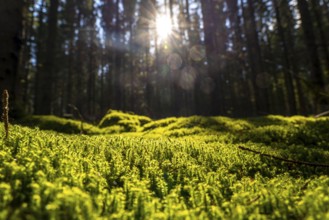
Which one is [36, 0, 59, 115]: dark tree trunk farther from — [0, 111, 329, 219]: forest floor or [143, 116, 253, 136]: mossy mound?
[0, 111, 329, 219]: forest floor

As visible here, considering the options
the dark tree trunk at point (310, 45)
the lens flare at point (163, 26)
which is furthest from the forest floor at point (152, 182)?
the lens flare at point (163, 26)

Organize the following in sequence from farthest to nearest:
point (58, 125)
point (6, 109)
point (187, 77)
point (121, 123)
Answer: point (187, 77), point (121, 123), point (58, 125), point (6, 109)

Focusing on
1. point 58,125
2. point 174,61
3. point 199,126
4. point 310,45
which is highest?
point 174,61

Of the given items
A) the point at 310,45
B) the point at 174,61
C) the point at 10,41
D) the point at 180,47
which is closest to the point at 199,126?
the point at 10,41

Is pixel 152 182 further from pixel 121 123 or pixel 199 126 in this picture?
pixel 121 123

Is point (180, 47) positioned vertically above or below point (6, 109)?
above

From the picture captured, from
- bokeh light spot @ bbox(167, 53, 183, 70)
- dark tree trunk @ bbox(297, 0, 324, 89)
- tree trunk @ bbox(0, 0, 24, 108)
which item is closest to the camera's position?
tree trunk @ bbox(0, 0, 24, 108)

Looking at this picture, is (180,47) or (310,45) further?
(180,47)

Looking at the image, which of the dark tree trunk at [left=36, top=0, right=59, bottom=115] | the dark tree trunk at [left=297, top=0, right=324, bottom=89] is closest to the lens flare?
the dark tree trunk at [left=36, top=0, right=59, bottom=115]

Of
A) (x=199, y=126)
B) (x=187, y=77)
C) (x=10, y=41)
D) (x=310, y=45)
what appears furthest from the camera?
(x=187, y=77)

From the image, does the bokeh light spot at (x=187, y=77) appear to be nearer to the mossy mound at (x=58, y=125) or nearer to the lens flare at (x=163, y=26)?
the lens flare at (x=163, y=26)

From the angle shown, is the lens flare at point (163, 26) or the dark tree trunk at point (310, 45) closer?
the dark tree trunk at point (310, 45)

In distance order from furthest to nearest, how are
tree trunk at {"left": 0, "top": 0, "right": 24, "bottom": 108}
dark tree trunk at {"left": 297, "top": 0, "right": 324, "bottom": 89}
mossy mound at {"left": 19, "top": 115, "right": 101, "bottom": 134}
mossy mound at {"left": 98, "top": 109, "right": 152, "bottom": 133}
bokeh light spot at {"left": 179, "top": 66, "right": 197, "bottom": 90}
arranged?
bokeh light spot at {"left": 179, "top": 66, "right": 197, "bottom": 90} < dark tree trunk at {"left": 297, "top": 0, "right": 324, "bottom": 89} < mossy mound at {"left": 98, "top": 109, "right": 152, "bottom": 133} < mossy mound at {"left": 19, "top": 115, "right": 101, "bottom": 134} < tree trunk at {"left": 0, "top": 0, "right": 24, "bottom": 108}

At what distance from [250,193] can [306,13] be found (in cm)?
1116
